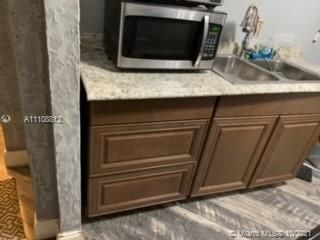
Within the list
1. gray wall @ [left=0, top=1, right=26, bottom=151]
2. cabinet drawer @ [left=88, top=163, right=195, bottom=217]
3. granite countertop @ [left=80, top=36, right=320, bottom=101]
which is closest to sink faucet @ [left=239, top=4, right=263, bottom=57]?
granite countertop @ [left=80, top=36, right=320, bottom=101]

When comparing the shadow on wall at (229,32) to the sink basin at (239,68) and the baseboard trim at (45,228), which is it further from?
the baseboard trim at (45,228)

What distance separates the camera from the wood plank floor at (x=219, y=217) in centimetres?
161

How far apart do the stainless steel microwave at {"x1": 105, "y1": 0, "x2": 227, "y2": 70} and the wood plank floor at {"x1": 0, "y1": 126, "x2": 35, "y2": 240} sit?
3.57ft

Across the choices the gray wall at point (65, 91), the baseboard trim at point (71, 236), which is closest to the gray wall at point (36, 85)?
the gray wall at point (65, 91)

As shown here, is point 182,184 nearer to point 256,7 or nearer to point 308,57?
point 256,7

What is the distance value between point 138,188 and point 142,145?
32 centimetres

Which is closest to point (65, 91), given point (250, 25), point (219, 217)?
point (219, 217)

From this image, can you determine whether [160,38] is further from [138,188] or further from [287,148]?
[287,148]

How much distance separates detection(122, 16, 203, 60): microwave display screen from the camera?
1.24 meters

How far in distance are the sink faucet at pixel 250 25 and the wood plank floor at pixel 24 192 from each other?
1.81 m

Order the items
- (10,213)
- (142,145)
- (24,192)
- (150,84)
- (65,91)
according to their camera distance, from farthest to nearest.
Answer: (24,192), (10,213), (142,145), (150,84), (65,91)

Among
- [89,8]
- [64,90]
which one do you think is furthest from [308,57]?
[64,90]

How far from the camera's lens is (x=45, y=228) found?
1463 mm

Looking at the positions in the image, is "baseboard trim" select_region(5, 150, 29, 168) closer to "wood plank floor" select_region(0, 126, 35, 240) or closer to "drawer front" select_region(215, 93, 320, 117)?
"wood plank floor" select_region(0, 126, 35, 240)
